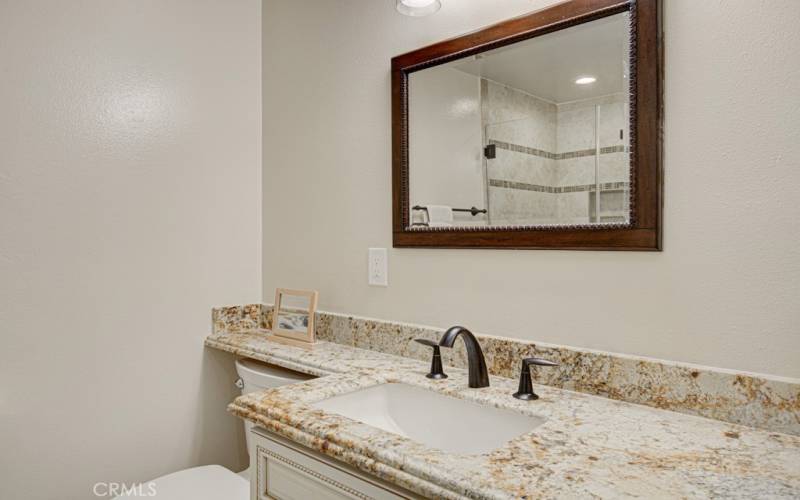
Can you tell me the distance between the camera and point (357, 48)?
5.76ft

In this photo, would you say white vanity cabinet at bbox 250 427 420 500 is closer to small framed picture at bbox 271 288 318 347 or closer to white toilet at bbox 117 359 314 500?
white toilet at bbox 117 359 314 500

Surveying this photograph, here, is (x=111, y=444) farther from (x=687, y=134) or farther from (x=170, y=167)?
(x=687, y=134)

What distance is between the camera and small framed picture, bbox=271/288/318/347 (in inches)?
68.6

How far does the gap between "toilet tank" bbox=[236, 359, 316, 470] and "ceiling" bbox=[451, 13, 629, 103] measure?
106 cm

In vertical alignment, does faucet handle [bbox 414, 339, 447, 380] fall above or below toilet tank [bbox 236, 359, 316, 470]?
above

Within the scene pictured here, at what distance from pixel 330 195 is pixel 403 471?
1.19 m

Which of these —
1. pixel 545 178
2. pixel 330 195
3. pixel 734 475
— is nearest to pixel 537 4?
pixel 545 178

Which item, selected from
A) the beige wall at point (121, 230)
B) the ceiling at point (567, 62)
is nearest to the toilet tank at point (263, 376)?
the beige wall at point (121, 230)

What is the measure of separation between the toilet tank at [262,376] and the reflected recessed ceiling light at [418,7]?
1.13m

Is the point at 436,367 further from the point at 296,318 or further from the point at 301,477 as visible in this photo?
the point at 296,318

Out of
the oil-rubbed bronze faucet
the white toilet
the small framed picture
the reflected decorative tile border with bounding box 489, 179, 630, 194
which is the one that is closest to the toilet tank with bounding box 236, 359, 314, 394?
the white toilet

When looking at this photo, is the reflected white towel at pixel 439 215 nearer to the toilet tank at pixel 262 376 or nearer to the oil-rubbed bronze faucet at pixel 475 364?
the oil-rubbed bronze faucet at pixel 475 364

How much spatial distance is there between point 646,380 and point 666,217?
1.18 ft

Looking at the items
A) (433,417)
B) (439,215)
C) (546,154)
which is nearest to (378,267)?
(439,215)
